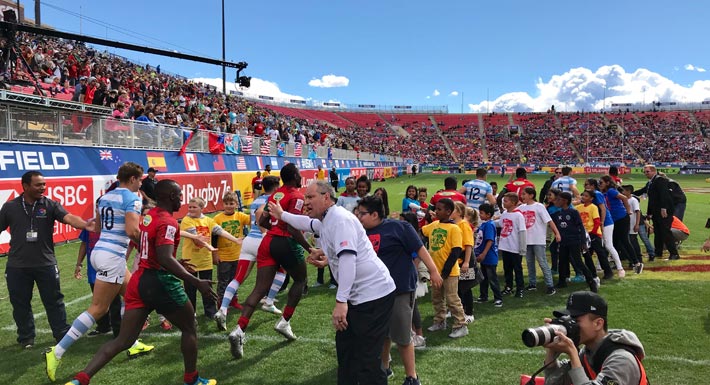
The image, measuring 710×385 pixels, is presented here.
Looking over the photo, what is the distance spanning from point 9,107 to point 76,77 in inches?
371

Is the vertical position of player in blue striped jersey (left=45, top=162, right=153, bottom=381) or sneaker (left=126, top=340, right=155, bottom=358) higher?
player in blue striped jersey (left=45, top=162, right=153, bottom=381)

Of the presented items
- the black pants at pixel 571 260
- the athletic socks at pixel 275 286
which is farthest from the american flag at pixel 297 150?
the athletic socks at pixel 275 286

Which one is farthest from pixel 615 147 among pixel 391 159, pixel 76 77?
pixel 76 77

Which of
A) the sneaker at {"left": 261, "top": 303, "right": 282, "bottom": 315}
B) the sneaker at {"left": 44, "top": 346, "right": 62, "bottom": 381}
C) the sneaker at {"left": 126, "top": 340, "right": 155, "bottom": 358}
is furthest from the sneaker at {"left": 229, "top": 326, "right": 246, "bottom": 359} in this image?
the sneaker at {"left": 44, "top": 346, "right": 62, "bottom": 381}

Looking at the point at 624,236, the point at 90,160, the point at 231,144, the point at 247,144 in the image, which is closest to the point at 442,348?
the point at 624,236

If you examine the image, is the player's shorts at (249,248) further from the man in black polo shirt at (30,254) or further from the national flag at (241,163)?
the national flag at (241,163)

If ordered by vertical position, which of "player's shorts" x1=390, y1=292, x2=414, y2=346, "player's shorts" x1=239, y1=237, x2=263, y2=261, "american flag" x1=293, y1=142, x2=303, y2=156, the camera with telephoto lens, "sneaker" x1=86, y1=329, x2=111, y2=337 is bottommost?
"sneaker" x1=86, y1=329, x2=111, y2=337

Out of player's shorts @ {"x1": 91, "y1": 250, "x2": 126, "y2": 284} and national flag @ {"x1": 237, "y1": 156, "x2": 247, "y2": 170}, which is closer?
player's shorts @ {"x1": 91, "y1": 250, "x2": 126, "y2": 284}

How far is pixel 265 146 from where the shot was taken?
25.5 metres

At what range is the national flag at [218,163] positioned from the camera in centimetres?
2003

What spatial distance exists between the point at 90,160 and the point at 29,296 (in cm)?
914

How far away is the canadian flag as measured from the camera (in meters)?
18.3

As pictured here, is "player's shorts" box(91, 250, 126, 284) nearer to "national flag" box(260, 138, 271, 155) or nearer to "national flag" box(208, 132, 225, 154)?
"national flag" box(208, 132, 225, 154)

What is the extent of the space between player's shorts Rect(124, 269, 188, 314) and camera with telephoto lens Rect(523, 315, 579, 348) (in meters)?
3.11
